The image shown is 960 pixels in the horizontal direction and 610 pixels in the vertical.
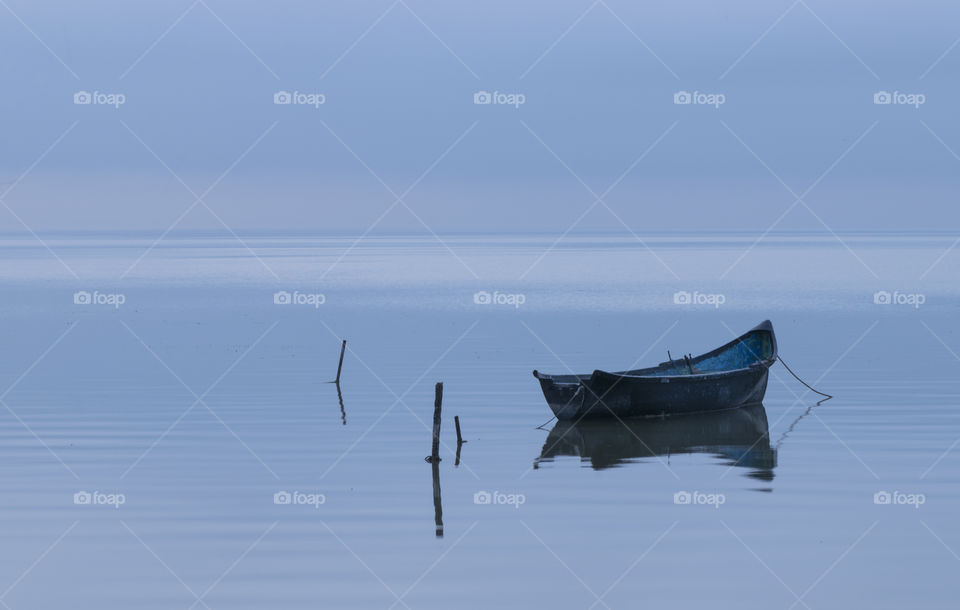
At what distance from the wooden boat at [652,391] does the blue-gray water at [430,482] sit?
1061mm

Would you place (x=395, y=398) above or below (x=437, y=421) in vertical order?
above

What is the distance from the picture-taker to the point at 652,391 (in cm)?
2809

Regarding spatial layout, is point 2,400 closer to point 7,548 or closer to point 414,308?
point 7,548

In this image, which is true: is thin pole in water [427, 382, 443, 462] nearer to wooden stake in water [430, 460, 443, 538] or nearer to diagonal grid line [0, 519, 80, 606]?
wooden stake in water [430, 460, 443, 538]

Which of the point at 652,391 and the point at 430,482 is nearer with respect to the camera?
the point at 430,482

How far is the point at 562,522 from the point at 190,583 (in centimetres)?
551

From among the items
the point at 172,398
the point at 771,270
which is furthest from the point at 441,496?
the point at 771,270

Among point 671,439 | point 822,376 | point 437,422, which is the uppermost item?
point 822,376

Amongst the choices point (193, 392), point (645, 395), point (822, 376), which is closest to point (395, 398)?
point (193, 392)

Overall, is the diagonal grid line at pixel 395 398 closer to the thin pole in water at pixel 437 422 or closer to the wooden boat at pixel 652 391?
the thin pole in water at pixel 437 422

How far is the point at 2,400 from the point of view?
30.9m

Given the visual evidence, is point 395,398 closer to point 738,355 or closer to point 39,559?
point 738,355

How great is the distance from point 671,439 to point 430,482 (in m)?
6.56

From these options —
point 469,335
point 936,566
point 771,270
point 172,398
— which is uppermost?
point 771,270
